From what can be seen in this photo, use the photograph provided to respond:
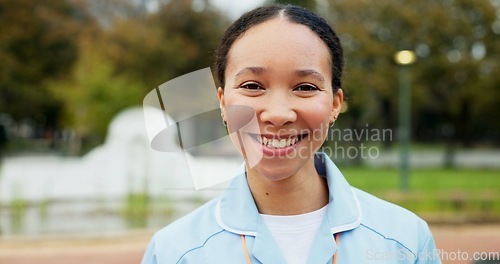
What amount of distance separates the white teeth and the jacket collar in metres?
0.19

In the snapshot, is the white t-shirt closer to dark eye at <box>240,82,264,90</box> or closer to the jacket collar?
the jacket collar

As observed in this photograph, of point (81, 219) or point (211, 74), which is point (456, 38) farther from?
point (211, 74)

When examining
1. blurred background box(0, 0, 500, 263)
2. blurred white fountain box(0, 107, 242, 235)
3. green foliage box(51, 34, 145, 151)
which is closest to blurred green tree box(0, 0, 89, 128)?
blurred background box(0, 0, 500, 263)

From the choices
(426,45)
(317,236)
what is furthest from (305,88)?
(426,45)

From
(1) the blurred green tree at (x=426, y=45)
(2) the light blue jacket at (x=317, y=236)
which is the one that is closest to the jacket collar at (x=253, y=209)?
(2) the light blue jacket at (x=317, y=236)

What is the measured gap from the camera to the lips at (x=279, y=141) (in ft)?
4.65

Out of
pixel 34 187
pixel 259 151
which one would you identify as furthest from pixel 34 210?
pixel 259 151

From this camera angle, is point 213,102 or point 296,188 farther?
point 213,102

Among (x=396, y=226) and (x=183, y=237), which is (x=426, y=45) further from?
(x=183, y=237)

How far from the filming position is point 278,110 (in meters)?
1.39

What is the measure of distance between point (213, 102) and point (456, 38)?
20.2m

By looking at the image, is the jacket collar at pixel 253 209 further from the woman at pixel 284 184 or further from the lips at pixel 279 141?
the lips at pixel 279 141

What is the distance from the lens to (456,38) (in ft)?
67.8

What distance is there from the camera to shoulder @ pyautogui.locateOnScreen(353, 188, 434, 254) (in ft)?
4.88
